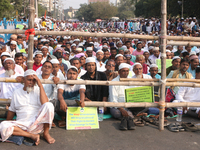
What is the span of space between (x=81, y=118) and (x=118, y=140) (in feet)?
2.36

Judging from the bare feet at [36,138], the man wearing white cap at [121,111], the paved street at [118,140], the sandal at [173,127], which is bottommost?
the paved street at [118,140]

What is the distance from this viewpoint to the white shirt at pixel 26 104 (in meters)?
3.24

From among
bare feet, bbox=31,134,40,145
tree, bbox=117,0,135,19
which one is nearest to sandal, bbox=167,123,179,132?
bare feet, bbox=31,134,40,145

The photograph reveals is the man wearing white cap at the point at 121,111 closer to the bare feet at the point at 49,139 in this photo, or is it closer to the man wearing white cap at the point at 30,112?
the bare feet at the point at 49,139

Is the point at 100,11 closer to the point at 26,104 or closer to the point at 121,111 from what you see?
the point at 121,111

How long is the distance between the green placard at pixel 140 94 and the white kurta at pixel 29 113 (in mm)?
1275

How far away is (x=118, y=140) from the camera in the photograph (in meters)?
3.24

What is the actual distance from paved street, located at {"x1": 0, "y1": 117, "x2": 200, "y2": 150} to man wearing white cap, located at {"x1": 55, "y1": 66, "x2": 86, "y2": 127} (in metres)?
0.35

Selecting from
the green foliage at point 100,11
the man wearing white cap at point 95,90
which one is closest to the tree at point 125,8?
the green foliage at point 100,11

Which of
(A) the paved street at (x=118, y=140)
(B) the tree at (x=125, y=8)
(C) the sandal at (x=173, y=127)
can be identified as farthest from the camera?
(B) the tree at (x=125, y=8)

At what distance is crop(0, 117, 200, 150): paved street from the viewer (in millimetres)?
3041

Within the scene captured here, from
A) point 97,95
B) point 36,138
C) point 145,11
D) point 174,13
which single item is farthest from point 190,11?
point 36,138

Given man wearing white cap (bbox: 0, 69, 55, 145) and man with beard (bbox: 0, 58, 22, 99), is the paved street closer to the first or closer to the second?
man wearing white cap (bbox: 0, 69, 55, 145)

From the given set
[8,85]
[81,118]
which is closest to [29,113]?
[81,118]
